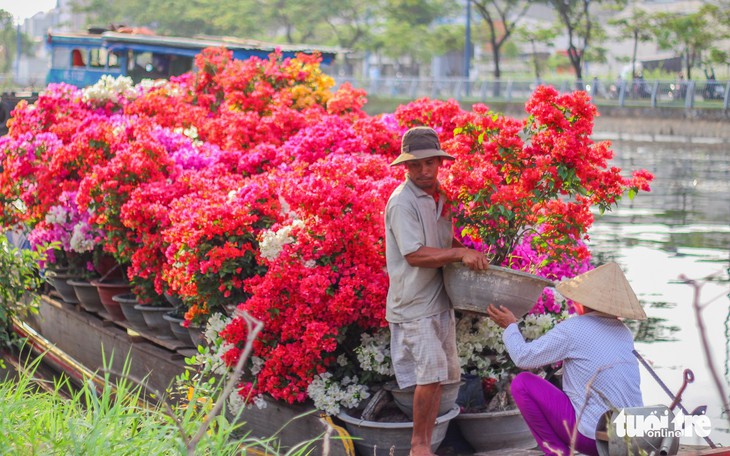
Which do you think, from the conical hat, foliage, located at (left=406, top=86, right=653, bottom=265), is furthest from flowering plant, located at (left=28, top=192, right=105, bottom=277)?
the conical hat

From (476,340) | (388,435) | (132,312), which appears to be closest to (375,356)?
(388,435)

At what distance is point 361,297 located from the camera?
5680 mm

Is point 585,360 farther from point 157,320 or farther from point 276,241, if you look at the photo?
point 157,320

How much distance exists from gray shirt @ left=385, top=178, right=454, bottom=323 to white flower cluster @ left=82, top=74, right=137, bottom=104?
6.01 m

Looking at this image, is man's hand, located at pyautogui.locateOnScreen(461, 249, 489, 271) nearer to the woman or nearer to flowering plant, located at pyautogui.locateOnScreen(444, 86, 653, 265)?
the woman

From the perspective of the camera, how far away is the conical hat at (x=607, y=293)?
4.46m

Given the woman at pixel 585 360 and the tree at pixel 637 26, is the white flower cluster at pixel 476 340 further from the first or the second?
the tree at pixel 637 26

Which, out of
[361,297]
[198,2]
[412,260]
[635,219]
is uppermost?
[198,2]

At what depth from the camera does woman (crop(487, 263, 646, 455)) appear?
439cm

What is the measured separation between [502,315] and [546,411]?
1.63 feet

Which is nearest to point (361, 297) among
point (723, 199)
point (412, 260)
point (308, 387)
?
point (308, 387)

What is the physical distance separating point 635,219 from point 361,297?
12888 millimetres

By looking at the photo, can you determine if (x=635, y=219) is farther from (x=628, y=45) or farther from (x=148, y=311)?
(x=628, y=45)

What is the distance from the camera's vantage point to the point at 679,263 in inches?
535
